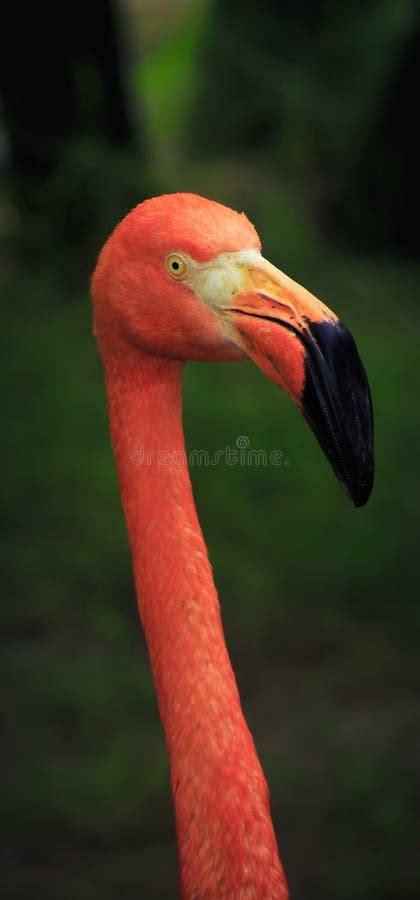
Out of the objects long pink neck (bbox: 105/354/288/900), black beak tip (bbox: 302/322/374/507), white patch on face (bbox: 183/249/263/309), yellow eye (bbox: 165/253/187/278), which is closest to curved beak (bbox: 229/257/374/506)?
black beak tip (bbox: 302/322/374/507)

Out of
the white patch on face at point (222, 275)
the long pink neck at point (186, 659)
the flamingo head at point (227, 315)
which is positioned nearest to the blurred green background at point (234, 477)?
the long pink neck at point (186, 659)

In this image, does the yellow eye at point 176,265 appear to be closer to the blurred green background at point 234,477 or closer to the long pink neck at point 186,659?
the long pink neck at point 186,659

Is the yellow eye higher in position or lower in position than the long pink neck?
higher

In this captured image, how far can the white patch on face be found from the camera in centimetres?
250

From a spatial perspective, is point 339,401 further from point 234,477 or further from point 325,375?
point 234,477

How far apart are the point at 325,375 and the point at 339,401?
6cm

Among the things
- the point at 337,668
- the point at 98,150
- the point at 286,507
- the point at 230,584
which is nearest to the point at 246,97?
the point at 98,150

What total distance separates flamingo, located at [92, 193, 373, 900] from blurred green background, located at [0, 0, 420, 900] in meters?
1.81

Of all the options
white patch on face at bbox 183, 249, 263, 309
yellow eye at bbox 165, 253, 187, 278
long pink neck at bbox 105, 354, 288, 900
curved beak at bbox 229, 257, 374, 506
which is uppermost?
yellow eye at bbox 165, 253, 187, 278

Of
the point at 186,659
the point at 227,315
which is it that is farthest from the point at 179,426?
the point at 186,659

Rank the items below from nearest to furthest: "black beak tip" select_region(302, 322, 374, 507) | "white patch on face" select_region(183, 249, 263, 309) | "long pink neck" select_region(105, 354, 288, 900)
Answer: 1. "black beak tip" select_region(302, 322, 374, 507)
2. "white patch on face" select_region(183, 249, 263, 309)
3. "long pink neck" select_region(105, 354, 288, 900)


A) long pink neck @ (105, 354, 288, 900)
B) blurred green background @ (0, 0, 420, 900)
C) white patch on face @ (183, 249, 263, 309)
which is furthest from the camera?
blurred green background @ (0, 0, 420, 900)

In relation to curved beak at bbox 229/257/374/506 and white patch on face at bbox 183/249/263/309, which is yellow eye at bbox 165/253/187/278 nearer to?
white patch on face at bbox 183/249/263/309

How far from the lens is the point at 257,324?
7.97ft
